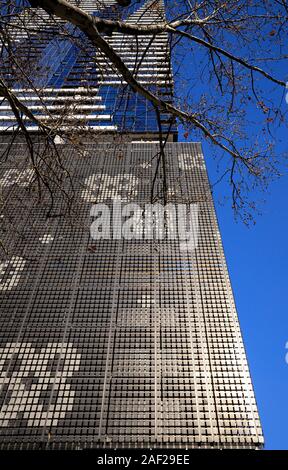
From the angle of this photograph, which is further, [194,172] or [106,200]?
[194,172]

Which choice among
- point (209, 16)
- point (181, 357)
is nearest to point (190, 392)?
point (181, 357)

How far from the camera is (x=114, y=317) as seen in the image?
14.7m

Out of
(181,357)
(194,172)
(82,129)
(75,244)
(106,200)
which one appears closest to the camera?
(82,129)

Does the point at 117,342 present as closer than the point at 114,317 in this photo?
Yes

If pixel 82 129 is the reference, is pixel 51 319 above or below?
above

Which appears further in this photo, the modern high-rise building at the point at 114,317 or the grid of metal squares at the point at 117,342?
the grid of metal squares at the point at 117,342

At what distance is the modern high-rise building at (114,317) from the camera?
8992mm

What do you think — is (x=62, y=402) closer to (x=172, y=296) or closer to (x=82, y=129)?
(x=172, y=296)

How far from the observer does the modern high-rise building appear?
29.5ft

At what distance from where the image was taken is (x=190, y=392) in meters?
12.1

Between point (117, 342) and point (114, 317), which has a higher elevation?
point (114, 317)

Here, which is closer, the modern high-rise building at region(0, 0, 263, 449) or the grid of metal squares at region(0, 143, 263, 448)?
the modern high-rise building at region(0, 0, 263, 449)

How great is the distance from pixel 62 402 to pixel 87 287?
534cm
